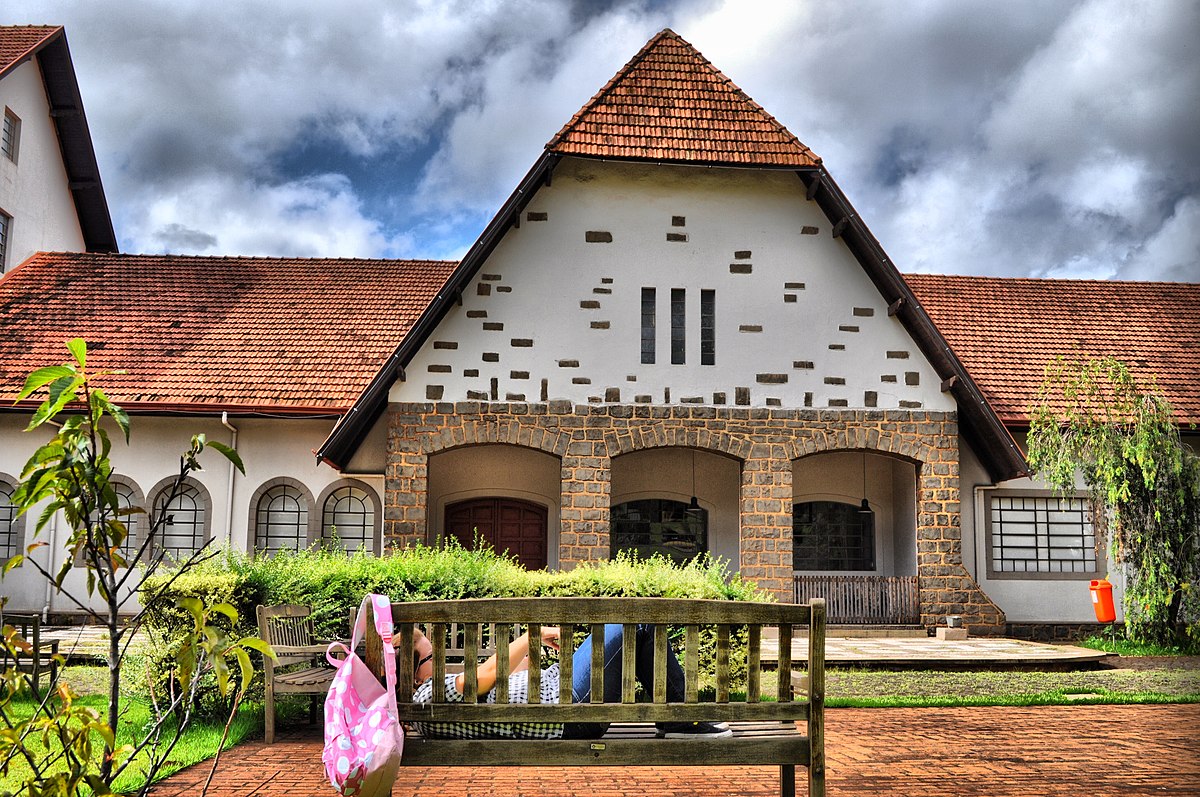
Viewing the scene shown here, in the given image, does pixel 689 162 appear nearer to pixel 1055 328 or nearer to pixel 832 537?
pixel 832 537

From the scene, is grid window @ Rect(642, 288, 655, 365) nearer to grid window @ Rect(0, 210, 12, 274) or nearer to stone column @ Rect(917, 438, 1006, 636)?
stone column @ Rect(917, 438, 1006, 636)

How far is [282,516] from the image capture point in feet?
55.2

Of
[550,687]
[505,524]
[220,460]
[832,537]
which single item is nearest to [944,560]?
[832,537]

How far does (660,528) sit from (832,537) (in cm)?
290

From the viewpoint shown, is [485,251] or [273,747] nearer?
[273,747]

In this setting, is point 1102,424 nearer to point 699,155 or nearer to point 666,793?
point 699,155

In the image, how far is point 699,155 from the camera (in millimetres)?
15195

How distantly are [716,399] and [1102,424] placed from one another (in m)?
5.19

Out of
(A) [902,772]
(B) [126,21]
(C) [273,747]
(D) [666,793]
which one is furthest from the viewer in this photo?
(B) [126,21]

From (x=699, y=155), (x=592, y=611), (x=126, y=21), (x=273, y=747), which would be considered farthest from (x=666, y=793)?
(x=126, y=21)

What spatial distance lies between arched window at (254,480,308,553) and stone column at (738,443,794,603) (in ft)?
21.8

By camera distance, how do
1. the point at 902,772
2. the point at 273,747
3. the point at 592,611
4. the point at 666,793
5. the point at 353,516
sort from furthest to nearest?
the point at 353,516 → the point at 273,747 → the point at 902,772 → the point at 666,793 → the point at 592,611

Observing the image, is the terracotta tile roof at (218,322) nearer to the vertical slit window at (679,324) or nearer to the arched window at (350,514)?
the arched window at (350,514)

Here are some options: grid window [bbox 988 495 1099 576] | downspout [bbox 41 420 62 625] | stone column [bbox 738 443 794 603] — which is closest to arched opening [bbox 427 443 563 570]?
stone column [bbox 738 443 794 603]
